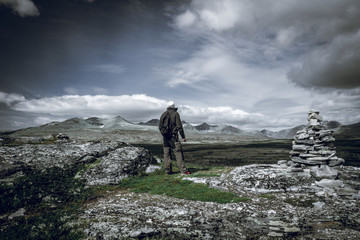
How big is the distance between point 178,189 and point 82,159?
854cm

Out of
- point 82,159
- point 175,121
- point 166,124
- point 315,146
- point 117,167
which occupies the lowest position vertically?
point 117,167

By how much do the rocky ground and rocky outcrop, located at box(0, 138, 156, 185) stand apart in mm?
52

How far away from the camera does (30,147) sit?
14.5 meters

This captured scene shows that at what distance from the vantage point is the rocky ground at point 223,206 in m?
6.29

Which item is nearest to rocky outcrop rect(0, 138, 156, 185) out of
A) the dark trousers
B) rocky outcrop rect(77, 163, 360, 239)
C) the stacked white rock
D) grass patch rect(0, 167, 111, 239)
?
grass patch rect(0, 167, 111, 239)

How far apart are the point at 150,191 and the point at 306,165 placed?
423 inches

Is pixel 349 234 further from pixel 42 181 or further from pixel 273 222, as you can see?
pixel 42 181

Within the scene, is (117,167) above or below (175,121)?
below

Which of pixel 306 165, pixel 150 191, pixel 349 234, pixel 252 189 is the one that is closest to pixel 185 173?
pixel 150 191

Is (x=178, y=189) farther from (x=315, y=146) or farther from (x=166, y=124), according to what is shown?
(x=315, y=146)

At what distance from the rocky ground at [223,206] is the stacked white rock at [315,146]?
601 mm

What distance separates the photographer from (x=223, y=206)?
8.43m

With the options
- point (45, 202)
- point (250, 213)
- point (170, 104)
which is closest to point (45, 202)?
point (45, 202)

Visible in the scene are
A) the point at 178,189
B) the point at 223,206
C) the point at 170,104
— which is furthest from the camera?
the point at 170,104
